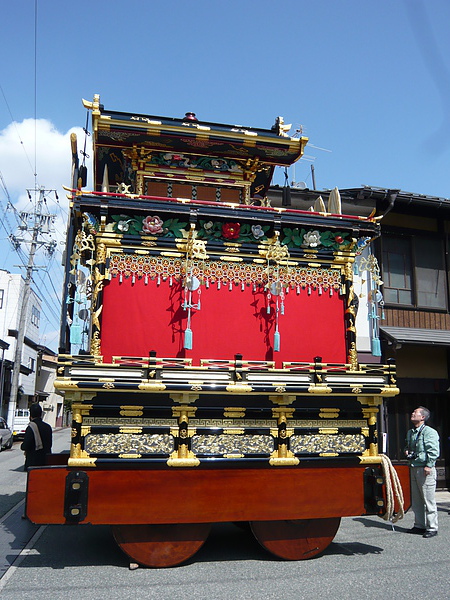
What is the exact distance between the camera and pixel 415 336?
12406 millimetres

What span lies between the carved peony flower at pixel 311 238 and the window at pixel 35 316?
3990 centimetres

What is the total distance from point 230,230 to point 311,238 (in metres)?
1.34

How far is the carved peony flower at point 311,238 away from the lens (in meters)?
8.51

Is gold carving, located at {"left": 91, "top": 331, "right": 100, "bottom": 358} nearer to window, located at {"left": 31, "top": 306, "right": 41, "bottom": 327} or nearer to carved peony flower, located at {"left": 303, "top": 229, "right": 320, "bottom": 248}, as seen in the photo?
carved peony flower, located at {"left": 303, "top": 229, "right": 320, "bottom": 248}

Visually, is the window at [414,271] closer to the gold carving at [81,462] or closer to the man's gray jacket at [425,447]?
the man's gray jacket at [425,447]

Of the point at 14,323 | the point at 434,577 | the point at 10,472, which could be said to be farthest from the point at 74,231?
the point at 14,323

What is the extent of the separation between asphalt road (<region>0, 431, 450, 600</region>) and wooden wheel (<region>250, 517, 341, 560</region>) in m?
0.17

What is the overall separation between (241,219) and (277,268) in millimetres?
975

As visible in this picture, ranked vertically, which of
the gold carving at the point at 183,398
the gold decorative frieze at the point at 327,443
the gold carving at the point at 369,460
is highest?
the gold carving at the point at 183,398

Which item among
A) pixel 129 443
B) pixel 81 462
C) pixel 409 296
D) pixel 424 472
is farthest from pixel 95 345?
pixel 409 296

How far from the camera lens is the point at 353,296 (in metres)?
8.70

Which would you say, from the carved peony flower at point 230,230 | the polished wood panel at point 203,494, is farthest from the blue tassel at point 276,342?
the polished wood panel at point 203,494

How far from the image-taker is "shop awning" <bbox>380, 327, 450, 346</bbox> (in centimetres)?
1203

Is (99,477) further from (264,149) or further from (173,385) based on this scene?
(264,149)
